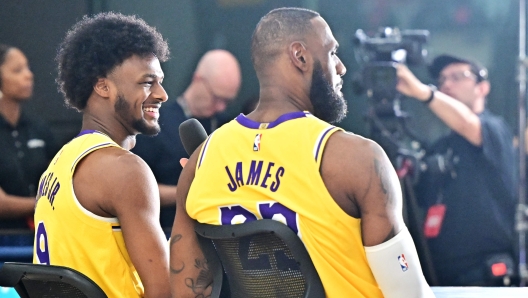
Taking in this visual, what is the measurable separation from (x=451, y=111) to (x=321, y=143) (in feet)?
8.33

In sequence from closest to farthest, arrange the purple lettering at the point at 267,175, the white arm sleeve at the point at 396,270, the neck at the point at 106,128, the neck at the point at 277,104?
the white arm sleeve at the point at 396,270
the purple lettering at the point at 267,175
the neck at the point at 277,104
the neck at the point at 106,128

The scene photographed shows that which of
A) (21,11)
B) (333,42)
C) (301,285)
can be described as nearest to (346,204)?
(301,285)

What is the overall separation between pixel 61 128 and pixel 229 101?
3.22ft

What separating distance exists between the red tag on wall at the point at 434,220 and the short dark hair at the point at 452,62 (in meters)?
0.72

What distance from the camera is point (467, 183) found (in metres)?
3.97

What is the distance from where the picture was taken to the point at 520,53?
391 cm

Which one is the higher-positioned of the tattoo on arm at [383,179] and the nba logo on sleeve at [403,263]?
the tattoo on arm at [383,179]

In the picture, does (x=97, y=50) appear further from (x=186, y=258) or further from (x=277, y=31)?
(x=186, y=258)

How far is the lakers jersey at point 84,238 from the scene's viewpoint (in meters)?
1.99

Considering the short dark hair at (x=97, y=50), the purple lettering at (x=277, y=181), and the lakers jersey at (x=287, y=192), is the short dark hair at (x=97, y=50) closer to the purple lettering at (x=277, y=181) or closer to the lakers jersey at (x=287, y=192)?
the lakers jersey at (x=287, y=192)

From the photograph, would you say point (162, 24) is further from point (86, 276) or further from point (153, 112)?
point (86, 276)

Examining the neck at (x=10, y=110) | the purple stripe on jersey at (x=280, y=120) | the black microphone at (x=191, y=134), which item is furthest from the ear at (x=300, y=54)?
the neck at (x=10, y=110)

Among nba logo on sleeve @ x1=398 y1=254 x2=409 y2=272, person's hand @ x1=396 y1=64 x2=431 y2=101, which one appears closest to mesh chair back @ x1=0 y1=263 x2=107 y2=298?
nba logo on sleeve @ x1=398 y1=254 x2=409 y2=272

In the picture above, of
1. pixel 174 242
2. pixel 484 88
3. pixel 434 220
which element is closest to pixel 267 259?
pixel 174 242
